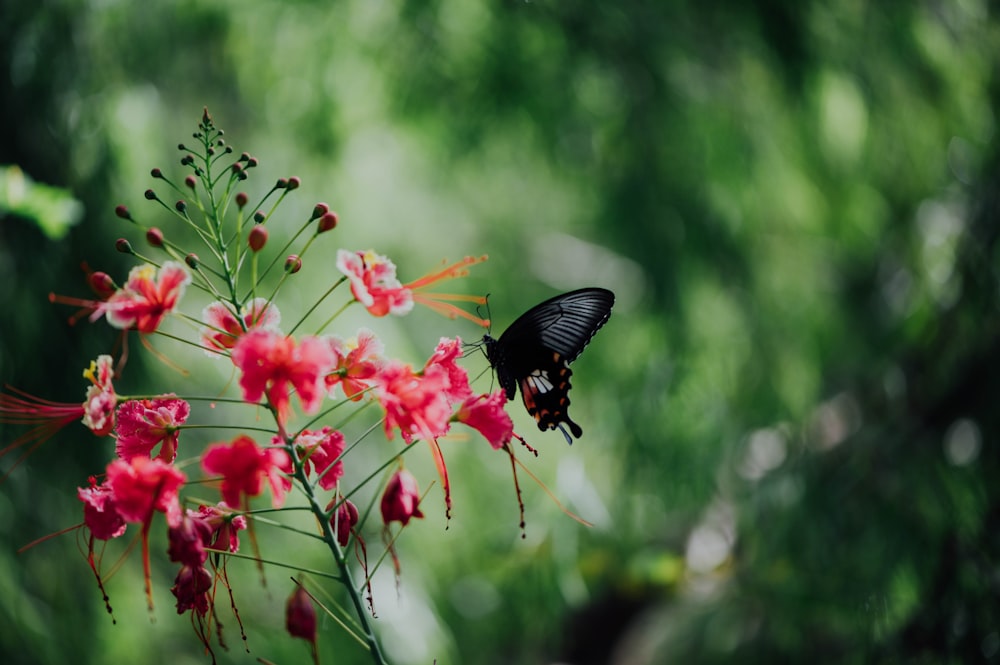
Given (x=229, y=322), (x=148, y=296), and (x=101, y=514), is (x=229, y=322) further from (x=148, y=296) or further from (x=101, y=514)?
(x=101, y=514)

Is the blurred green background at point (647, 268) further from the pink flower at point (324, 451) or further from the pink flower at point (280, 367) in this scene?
the pink flower at point (280, 367)

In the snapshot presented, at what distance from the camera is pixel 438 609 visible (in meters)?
2.87

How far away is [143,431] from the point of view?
797mm

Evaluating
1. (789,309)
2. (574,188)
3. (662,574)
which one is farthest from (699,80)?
(662,574)

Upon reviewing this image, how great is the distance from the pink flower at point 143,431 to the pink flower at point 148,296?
0.09 metres

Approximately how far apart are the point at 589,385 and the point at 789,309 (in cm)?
79

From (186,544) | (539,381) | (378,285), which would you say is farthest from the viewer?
(539,381)

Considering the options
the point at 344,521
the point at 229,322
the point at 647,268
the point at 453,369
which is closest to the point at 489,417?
the point at 453,369

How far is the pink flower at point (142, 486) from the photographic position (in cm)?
67

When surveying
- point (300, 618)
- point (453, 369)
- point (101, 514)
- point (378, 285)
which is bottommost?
point (300, 618)

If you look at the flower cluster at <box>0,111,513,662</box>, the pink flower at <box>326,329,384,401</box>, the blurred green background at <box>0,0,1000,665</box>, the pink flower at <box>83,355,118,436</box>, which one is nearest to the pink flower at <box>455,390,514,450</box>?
the flower cluster at <box>0,111,513,662</box>

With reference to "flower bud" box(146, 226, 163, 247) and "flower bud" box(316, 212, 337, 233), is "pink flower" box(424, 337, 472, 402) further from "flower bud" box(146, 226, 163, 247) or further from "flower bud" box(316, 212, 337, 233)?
"flower bud" box(146, 226, 163, 247)

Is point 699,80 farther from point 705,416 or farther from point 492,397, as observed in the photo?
point 492,397

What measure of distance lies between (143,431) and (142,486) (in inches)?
5.4
